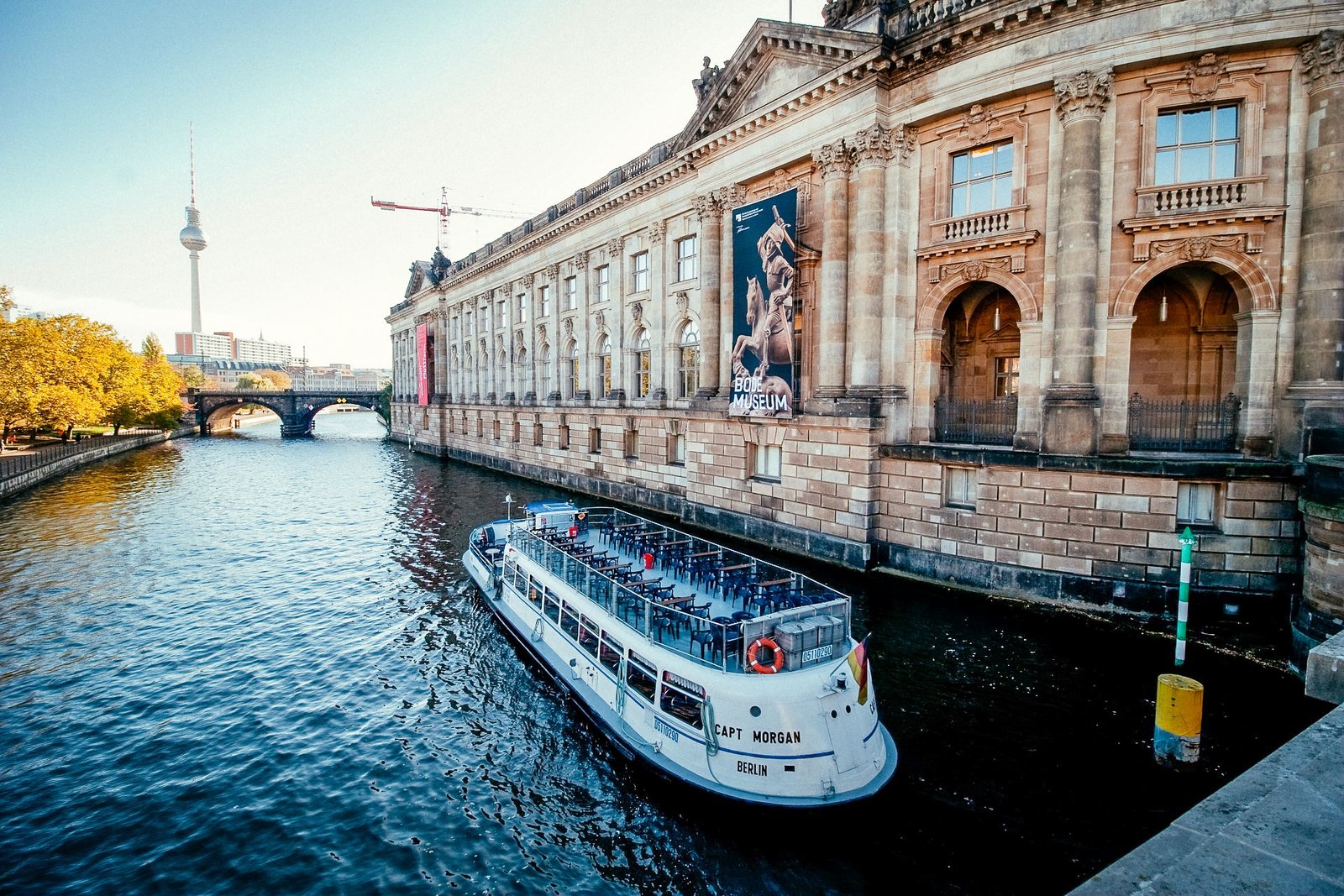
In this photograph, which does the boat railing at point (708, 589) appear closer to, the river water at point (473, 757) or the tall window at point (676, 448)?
the river water at point (473, 757)

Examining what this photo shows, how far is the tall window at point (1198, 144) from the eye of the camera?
1870 cm

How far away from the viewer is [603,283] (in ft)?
146

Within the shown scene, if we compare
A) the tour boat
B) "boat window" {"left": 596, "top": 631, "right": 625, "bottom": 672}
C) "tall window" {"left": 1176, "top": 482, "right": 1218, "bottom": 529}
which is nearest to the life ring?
the tour boat

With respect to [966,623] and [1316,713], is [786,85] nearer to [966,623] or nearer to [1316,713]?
[966,623]

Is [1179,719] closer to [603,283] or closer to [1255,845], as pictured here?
[1255,845]

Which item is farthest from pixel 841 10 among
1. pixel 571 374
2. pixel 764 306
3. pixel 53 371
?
pixel 53 371

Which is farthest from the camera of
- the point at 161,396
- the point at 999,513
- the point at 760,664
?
the point at 161,396

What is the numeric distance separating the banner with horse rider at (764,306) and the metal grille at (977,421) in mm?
5692

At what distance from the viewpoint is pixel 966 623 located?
18719 mm

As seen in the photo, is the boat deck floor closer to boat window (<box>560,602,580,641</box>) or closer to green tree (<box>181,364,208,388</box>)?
boat window (<box>560,602,580,641</box>)

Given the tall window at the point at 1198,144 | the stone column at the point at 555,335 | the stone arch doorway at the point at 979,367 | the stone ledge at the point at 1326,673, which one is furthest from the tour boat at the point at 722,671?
the stone column at the point at 555,335

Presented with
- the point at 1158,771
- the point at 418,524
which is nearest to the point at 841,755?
the point at 1158,771

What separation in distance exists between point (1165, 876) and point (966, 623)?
1663 cm

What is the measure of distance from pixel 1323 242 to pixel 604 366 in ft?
115
